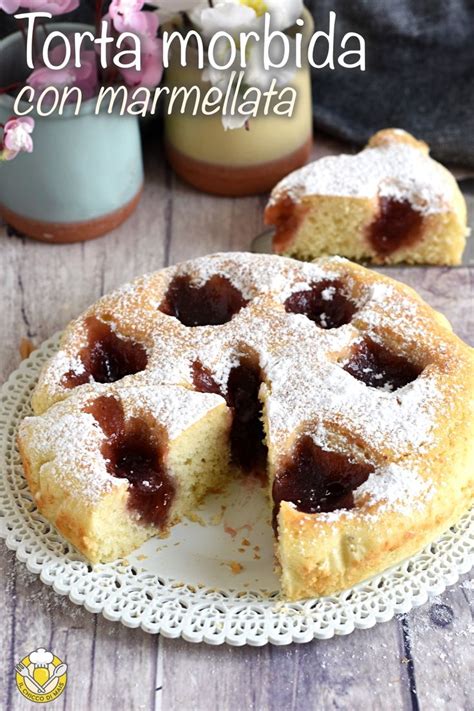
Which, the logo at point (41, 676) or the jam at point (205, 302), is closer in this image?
the logo at point (41, 676)

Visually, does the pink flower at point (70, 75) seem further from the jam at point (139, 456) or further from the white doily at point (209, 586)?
the white doily at point (209, 586)

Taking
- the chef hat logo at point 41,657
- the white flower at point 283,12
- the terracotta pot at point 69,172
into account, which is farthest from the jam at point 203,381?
the white flower at point 283,12

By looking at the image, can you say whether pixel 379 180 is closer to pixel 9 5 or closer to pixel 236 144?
pixel 236 144

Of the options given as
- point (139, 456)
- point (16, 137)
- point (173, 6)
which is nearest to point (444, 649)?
point (139, 456)

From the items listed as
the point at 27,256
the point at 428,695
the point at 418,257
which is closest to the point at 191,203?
the point at 27,256

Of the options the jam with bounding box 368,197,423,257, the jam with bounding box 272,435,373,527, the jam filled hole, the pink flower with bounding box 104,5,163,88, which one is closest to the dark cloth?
the jam with bounding box 368,197,423,257

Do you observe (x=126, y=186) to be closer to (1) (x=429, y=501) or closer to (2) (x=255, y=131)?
(2) (x=255, y=131)
